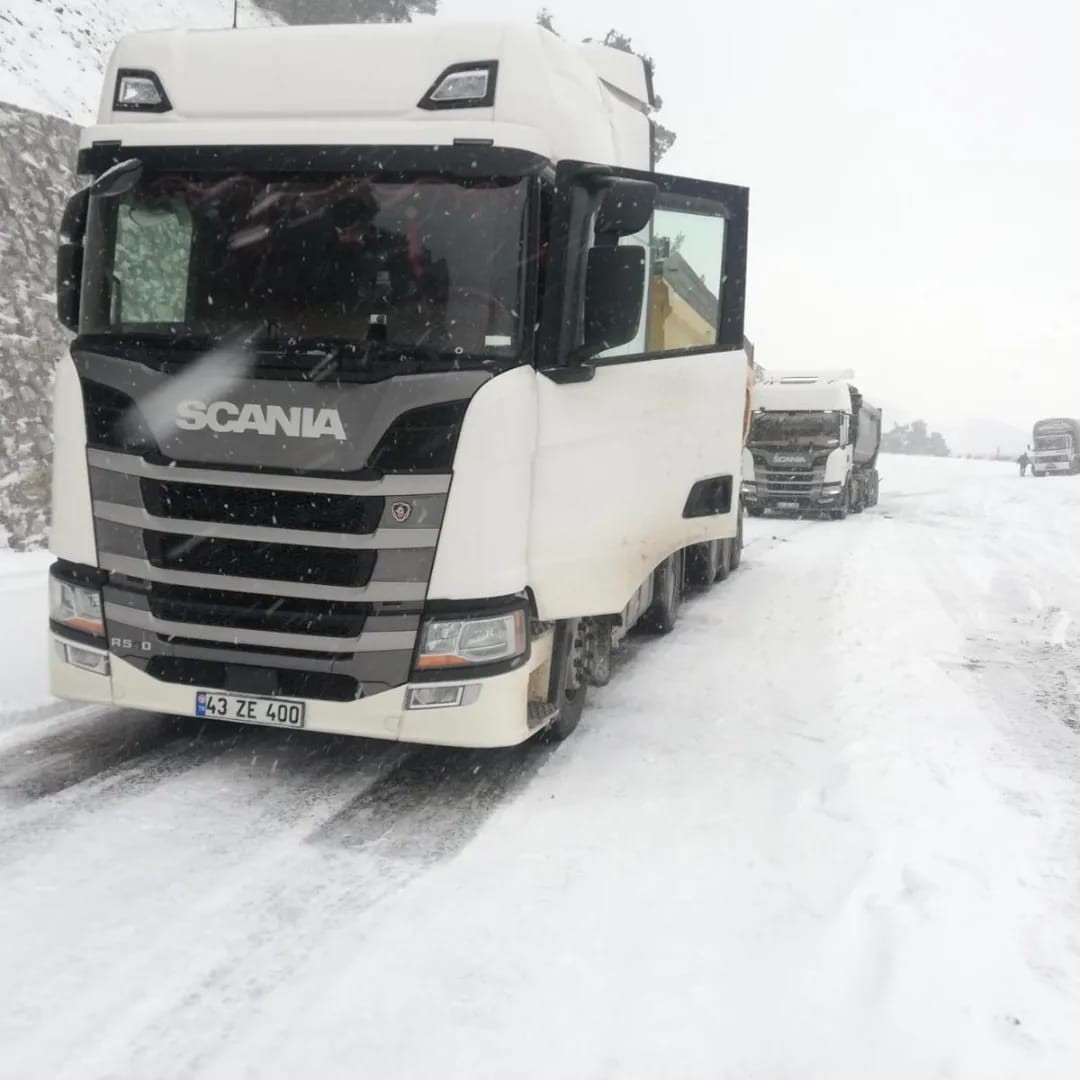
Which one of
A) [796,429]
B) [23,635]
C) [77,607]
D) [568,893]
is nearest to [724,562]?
[23,635]

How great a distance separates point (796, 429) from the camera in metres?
22.0

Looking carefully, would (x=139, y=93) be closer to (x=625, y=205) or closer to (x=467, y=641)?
(x=625, y=205)

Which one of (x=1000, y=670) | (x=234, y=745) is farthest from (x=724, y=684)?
(x=234, y=745)

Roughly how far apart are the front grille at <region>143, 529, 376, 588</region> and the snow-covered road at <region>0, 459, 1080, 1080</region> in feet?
3.23

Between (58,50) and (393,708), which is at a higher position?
(58,50)

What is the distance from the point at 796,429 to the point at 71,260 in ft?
62.4

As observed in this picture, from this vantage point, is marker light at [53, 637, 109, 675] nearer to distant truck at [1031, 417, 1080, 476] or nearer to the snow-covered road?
the snow-covered road

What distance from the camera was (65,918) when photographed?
3197mm

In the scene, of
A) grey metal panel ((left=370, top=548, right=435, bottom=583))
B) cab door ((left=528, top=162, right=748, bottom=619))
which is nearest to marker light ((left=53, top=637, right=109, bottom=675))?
grey metal panel ((left=370, top=548, right=435, bottom=583))

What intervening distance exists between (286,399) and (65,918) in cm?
203

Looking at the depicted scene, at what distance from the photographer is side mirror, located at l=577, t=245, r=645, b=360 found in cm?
431

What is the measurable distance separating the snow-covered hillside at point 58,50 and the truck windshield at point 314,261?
1447 centimetres

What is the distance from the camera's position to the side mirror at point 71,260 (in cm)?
455

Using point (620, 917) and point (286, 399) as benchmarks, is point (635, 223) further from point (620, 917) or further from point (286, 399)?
point (620, 917)
